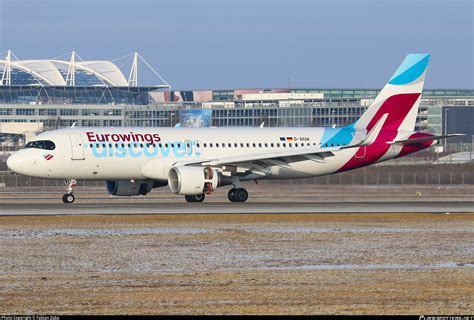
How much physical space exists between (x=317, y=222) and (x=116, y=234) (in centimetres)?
831

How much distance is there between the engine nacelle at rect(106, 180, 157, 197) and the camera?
5334cm

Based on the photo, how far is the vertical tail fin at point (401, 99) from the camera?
57.1m

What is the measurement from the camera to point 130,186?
53406mm

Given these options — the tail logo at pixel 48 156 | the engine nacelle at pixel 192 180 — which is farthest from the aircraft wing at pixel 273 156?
the tail logo at pixel 48 156

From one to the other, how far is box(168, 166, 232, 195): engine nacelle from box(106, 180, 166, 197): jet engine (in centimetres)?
312

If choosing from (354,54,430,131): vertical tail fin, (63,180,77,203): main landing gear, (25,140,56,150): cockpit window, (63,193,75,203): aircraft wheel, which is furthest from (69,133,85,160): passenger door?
(354,54,430,131): vertical tail fin

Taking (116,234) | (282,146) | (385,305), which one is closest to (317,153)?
(282,146)

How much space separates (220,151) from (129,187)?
4.88m

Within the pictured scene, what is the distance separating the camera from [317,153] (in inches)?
2055

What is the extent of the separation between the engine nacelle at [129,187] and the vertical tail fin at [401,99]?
1173cm

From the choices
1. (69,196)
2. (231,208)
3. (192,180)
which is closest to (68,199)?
(69,196)

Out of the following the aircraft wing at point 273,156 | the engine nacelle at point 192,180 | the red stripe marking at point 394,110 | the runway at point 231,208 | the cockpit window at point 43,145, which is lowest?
the runway at point 231,208

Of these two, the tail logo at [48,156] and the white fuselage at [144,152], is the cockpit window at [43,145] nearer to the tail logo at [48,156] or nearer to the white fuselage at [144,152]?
the white fuselage at [144,152]

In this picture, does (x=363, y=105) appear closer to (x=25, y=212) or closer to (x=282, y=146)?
(x=282, y=146)
